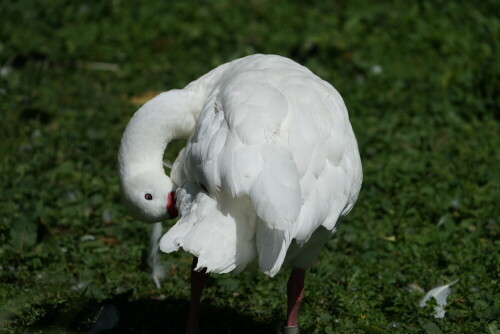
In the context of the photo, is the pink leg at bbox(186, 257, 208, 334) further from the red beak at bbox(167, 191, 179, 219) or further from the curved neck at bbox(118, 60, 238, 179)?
the curved neck at bbox(118, 60, 238, 179)

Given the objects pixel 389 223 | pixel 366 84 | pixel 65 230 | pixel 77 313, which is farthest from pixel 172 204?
pixel 366 84

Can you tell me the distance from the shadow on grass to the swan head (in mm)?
741

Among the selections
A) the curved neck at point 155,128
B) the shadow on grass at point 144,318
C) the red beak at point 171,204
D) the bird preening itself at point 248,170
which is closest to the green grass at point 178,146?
the shadow on grass at point 144,318

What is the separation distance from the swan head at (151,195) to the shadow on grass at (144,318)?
0.74 metres

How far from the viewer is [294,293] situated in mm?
4887

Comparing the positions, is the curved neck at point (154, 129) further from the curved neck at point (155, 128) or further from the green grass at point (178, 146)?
the green grass at point (178, 146)

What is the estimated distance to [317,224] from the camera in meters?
4.09

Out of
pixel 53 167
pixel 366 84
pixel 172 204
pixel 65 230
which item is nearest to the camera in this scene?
pixel 172 204

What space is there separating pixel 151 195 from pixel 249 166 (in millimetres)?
1047

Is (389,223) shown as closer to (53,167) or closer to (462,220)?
(462,220)

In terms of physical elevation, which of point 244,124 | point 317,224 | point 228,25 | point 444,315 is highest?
point 244,124

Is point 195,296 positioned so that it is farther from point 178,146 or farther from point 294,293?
point 178,146

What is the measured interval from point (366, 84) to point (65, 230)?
148 inches

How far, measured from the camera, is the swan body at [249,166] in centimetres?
389
